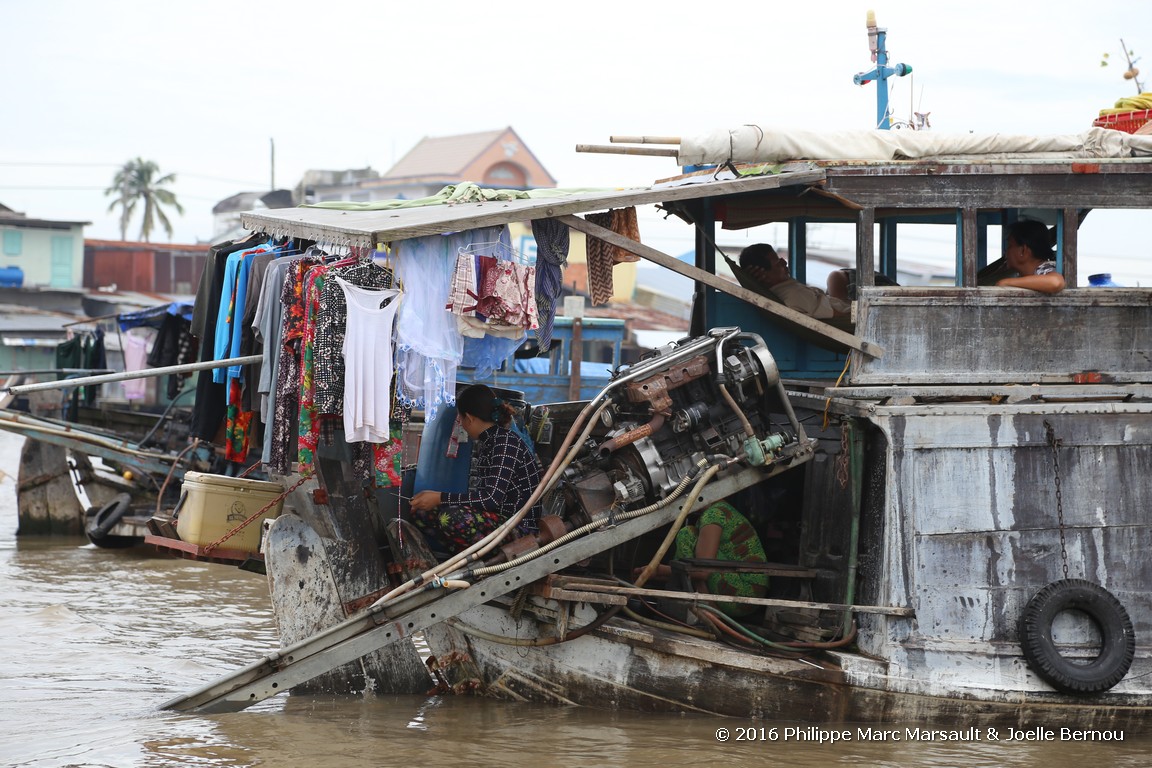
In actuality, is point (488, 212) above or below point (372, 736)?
above

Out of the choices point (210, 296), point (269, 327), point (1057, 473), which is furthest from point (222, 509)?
point (1057, 473)

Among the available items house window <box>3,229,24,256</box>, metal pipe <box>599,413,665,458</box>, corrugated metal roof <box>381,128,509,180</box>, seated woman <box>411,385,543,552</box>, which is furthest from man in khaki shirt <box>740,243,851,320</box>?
corrugated metal roof <box>381,128,509,180</box>

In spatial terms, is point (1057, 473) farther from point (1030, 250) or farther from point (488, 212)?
point (488, 212)

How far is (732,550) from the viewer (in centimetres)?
670

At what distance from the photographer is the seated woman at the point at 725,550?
6.57 meters

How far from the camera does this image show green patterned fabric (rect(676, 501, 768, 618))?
21.6 ft

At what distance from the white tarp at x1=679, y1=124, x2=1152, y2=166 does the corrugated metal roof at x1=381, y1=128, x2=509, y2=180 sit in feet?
113

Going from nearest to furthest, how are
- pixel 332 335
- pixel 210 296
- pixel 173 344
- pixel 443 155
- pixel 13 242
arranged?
pixel 332 335 < pixel 210 296 < pixel 173 344 < pixel 13 242 < pixel 443 155

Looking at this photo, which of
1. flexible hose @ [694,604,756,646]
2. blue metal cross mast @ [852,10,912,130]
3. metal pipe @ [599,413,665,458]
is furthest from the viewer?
blue metal cross mast @ [852,10,912,130]

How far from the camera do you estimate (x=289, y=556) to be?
618 cm

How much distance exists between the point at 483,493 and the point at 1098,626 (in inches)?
131

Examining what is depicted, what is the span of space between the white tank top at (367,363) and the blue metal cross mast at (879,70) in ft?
13.4

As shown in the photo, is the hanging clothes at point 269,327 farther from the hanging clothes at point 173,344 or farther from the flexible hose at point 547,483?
the hanging clothes at point 173,344

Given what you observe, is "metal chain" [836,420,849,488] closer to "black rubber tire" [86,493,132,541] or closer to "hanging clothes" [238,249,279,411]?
"hanging clothes" [238,249,279,411]
